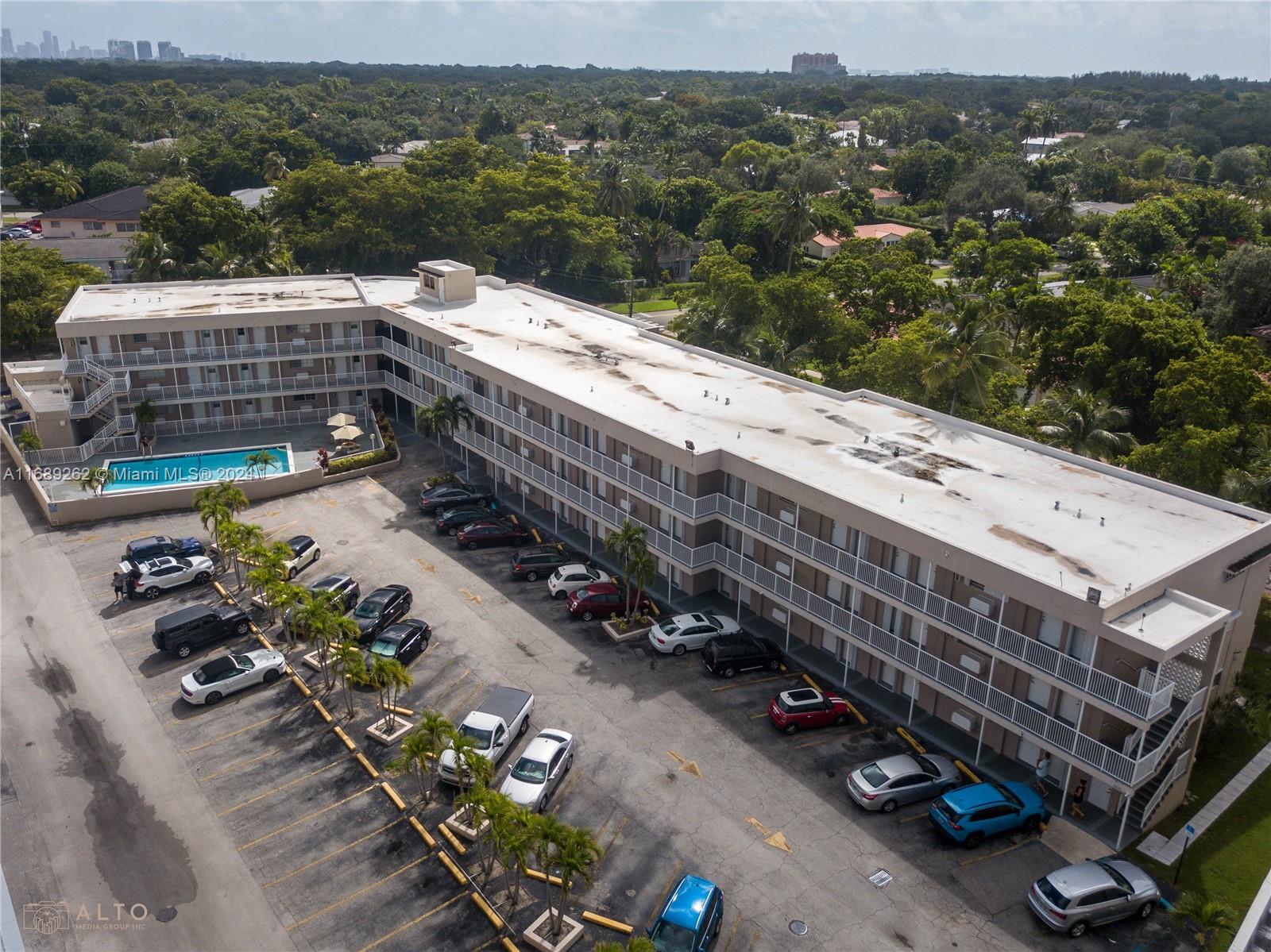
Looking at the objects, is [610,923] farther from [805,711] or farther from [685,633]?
[685,633]

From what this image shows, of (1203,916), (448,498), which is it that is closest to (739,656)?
(1203,916)

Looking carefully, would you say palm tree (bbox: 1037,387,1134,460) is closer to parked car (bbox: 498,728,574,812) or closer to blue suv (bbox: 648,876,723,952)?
parked car (bbox: 498,728,574,812)

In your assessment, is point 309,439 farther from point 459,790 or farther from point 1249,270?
point 1249,270

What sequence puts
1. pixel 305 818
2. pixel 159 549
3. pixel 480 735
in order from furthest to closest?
1. pixel 159 549
2. pixel 480 735
3. pixel 305 818

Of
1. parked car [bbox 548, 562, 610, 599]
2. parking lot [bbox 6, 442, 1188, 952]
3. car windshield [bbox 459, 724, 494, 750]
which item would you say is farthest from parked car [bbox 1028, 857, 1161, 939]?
parked car [bbox 548, 562, 610, 599]

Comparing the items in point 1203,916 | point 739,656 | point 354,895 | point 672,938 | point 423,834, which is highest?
point 1203,916

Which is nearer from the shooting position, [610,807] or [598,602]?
[610,807]

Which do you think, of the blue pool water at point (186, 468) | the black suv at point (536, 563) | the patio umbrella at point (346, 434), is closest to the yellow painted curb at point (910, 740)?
the black suv at point (536, 563)

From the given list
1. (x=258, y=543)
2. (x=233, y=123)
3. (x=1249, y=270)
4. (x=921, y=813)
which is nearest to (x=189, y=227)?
(x=258, y=543)
